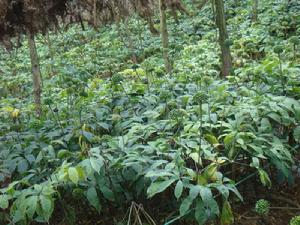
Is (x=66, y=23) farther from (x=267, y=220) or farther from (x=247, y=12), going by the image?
(x=247, y=12)

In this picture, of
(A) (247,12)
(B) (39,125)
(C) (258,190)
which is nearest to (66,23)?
(B) (39,125)

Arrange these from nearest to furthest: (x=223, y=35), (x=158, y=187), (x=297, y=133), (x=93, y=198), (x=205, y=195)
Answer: (x=205, y=195) → (x=158, y=187) → (x=93, y=198) → (x=297, y=133) → (x=223, y=35)

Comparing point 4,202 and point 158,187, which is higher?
point 4,202

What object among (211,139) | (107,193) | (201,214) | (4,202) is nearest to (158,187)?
(201,214)

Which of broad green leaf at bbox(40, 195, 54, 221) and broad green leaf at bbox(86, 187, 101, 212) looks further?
broad green leaf at bbox(86, 187, 101, 212)

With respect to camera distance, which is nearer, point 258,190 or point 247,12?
point 258,190

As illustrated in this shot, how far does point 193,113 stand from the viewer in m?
3.72

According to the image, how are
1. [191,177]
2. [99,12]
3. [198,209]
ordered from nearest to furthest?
[198,209] < [191,177] < [99,12]

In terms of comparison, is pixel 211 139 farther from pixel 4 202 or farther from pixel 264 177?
pixel 4 202

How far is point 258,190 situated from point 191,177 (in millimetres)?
1030

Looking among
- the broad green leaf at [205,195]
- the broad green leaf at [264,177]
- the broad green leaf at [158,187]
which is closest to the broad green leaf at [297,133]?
the broad green leaf at [264,177]

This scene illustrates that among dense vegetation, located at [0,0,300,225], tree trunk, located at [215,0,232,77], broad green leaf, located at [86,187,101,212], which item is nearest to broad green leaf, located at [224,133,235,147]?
dense vegetation, located at [0,0,300,225]

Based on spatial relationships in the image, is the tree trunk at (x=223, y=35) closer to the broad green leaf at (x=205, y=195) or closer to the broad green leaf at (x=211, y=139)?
the broad green leaf at (x=211, y=139)

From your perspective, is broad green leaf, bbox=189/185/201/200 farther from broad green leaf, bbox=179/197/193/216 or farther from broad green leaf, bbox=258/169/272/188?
broad green leaf, bbox=258/169/272/188
